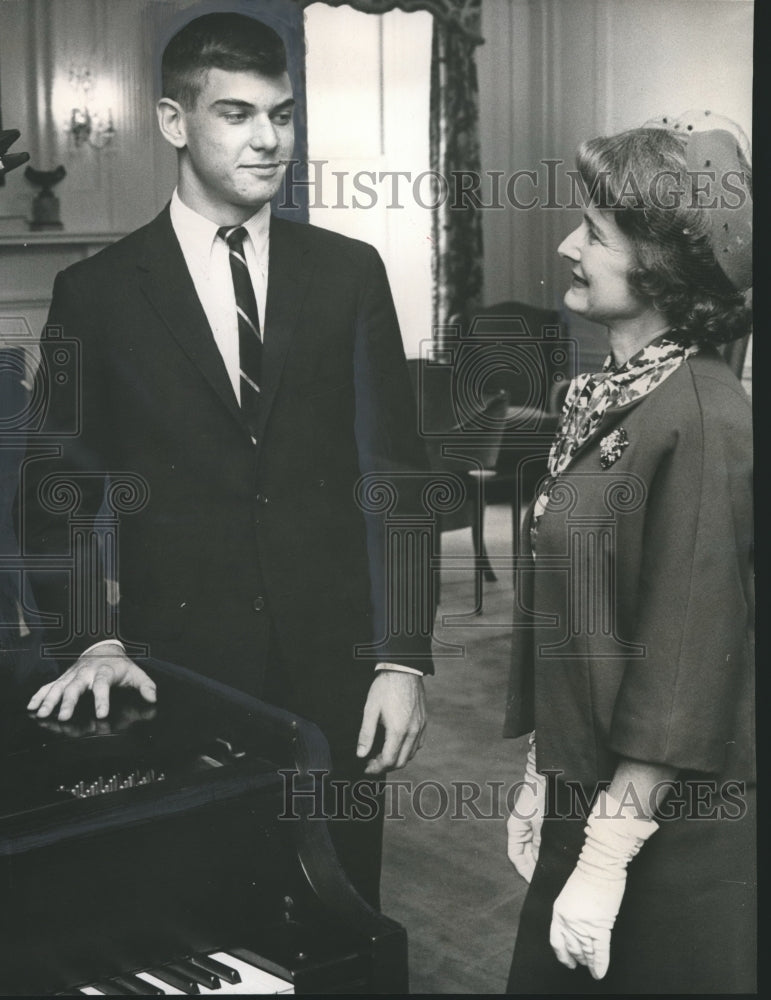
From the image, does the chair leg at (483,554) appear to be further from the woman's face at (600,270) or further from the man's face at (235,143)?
the man's face at (235,143)

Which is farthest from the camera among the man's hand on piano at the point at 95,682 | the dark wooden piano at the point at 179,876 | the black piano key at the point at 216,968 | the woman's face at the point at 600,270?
the woman's face at the point at 600,270

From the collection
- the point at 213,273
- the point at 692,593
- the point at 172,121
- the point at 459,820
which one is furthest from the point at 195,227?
the point at 459,820

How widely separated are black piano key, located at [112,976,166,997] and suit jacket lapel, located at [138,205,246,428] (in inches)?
44.8

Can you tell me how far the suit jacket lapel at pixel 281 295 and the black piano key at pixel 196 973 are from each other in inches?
41.3

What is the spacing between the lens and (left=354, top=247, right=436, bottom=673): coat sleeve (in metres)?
2.60

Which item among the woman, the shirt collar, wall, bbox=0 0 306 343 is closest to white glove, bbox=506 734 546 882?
the woman

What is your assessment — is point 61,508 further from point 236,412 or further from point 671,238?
point 671,238

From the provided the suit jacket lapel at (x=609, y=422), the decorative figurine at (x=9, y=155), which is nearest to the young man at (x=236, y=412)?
the decorative figurine at (x=9, y=155)

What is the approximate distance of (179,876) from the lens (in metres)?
1.96

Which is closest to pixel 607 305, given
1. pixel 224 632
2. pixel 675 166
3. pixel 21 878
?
pixel 675 166

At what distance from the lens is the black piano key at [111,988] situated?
1907 millimetres

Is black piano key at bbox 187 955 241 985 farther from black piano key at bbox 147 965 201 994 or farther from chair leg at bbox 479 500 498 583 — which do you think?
chair leg at bbox 479 500 498 583

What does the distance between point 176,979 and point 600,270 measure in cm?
160

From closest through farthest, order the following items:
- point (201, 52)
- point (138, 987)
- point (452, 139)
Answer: point (138, 987) → point (201, 52) → point (452, 139)
